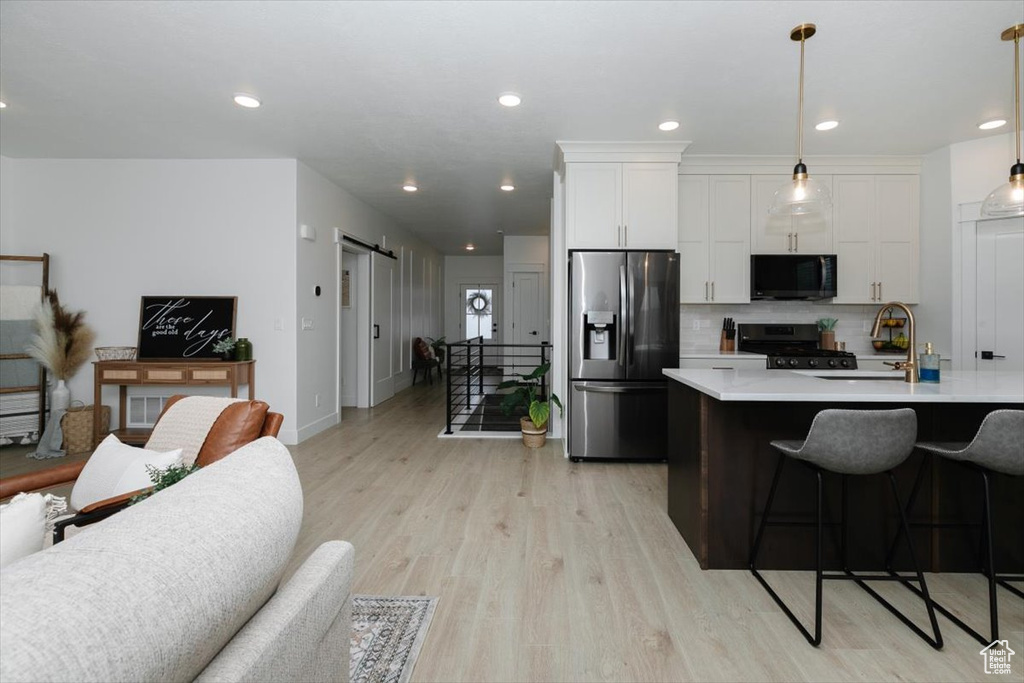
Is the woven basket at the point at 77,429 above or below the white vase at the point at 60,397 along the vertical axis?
below

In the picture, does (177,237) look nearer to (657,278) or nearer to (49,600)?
(657,278)

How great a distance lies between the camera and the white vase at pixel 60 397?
4.50 meters

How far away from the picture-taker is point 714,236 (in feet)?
15.8

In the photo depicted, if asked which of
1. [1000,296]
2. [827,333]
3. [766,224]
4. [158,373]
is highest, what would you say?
[766,224]

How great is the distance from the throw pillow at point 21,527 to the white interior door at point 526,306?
333 inches

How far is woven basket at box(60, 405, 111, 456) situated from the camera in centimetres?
441

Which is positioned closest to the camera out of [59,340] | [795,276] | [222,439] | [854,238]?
[222,439]

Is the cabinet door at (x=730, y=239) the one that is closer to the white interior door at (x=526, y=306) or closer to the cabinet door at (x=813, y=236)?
the cabinet door at (x=813, y=236)

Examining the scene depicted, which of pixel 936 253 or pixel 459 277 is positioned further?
pixel 459 277

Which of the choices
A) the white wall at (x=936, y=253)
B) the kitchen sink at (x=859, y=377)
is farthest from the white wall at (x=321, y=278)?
the white wall at (x=936, y=253)

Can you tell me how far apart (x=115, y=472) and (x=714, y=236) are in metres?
4.70

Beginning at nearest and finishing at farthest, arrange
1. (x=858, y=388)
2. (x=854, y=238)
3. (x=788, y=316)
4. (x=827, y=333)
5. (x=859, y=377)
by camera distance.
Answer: (x=858, y=388) → (x=859, y=377) → (x=854, y=238) → (x=827, y=333) → (x=788, y=316)

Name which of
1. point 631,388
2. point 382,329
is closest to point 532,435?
point 631,388

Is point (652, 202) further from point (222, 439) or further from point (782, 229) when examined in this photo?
point (222, 439)
